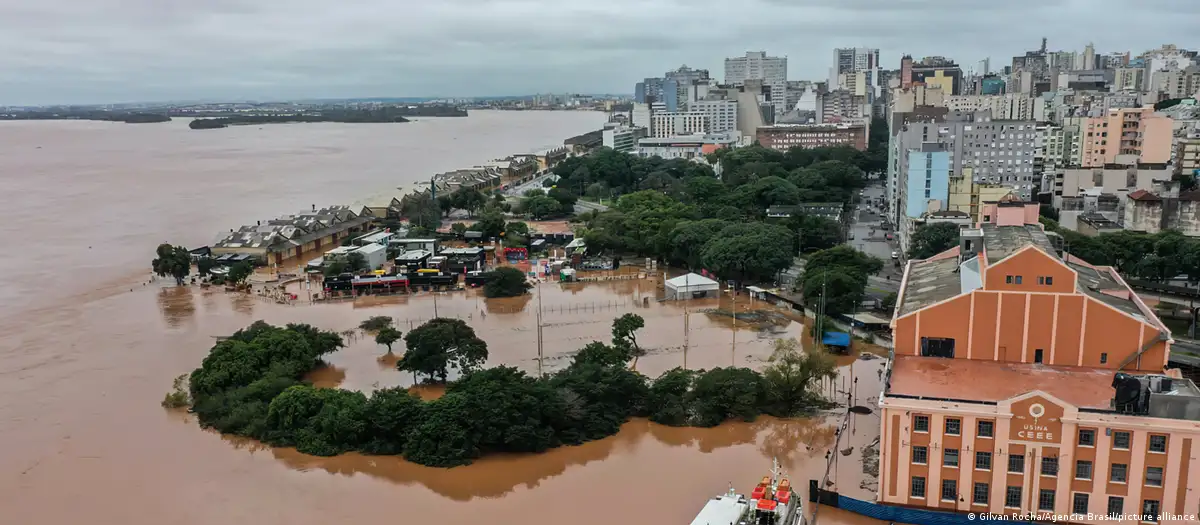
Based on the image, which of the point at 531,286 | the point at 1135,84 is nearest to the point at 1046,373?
the point at 531,286

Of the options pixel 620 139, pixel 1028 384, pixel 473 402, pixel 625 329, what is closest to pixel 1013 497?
pixel 1028 384

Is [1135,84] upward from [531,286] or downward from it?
upward

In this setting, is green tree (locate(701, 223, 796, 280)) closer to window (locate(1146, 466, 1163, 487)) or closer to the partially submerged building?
window (locate(1146, 466, 1163, 487))

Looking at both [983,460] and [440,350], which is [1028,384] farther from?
[440,350]

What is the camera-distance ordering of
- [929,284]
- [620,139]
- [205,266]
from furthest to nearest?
[620,139] < [205,266] < [929,284]

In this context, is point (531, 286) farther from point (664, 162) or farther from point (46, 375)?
point (664, 162)
